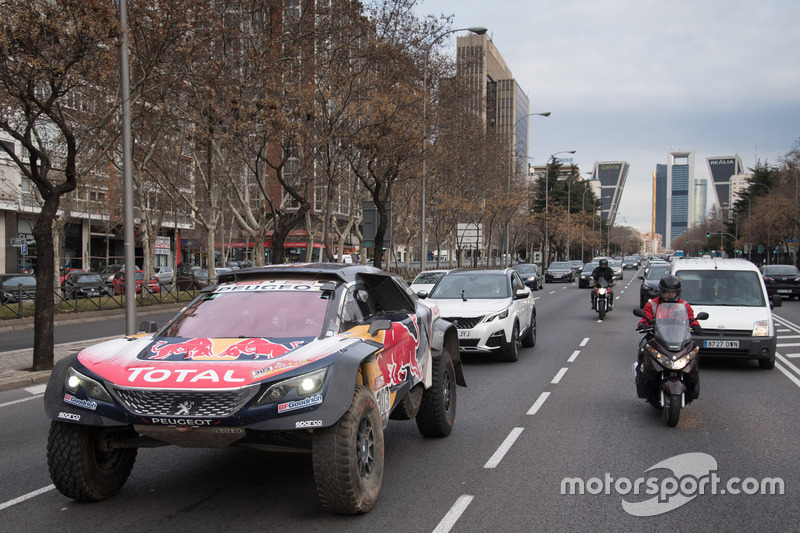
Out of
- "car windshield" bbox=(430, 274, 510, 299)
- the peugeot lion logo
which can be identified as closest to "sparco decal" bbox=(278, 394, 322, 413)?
the peugeot lion logo

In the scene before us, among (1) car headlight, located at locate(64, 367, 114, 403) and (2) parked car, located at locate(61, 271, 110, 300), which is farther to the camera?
(2) parked car, located at locate(61, 271, 110, 300)

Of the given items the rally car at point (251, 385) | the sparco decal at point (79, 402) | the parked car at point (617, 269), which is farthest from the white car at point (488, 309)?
the parked car at point (617, 269)

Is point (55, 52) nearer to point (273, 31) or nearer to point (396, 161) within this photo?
point (273, 31)

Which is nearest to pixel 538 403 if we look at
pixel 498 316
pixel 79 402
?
pixel 498 316

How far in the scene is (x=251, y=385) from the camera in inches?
165

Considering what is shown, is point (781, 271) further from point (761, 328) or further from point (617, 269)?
point (617, 269)

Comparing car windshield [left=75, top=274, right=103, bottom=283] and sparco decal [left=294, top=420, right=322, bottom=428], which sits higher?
sparco decal [left=294, top=420, right=322, bottom=428]

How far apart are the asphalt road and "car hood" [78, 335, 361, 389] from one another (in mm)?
1000

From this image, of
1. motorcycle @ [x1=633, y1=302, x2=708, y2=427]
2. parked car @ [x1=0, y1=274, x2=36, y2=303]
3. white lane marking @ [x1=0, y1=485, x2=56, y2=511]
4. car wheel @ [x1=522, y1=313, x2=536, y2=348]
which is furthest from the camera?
parked car @ [x1=0, y1=274, x2=36, y2=303]

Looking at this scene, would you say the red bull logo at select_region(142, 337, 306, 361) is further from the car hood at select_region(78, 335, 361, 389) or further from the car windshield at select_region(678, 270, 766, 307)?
the car windshield at select_region(678, 270, 766, 307)

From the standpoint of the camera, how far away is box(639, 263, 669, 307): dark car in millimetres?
21594

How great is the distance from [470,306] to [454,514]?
25.7 feet

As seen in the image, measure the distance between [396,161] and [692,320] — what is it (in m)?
19.0

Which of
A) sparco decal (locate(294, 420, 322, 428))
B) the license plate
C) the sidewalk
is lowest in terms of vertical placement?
the sidewalk
